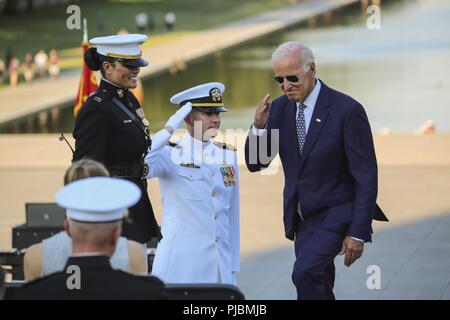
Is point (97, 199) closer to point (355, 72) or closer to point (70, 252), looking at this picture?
point (70, 252)

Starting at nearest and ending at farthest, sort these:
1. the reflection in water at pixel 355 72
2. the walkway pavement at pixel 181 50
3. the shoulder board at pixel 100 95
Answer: the shoulder board at pixel 100 95 → the reflection in water at pixel 355 72 → the walkway pavement at pixel 181 50

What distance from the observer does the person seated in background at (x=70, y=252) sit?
530 cm

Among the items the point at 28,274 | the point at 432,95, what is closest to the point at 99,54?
the point at 28,274

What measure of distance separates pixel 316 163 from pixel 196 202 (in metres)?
0.68

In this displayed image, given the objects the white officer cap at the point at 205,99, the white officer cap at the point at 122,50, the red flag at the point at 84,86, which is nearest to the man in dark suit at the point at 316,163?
the white officer cap at the point at 205,99

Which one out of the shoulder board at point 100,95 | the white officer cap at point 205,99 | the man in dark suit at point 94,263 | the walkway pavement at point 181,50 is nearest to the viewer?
the man in dark suit at point 94,263

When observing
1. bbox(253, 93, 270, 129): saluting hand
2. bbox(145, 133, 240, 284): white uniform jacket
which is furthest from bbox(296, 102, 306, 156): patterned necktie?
bbox(145, 133, 240, 284): white uniform jacket

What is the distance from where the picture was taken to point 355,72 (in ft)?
135

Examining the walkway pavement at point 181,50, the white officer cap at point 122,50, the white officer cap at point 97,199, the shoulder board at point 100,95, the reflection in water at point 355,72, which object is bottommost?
the reflection in water at point 355,72

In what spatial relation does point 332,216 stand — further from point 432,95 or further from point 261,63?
point 261,63

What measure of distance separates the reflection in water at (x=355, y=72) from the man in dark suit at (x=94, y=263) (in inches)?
712

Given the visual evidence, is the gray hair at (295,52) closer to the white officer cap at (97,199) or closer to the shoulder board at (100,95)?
the shoulder board at (100,95)
